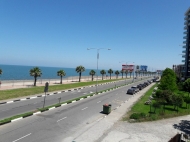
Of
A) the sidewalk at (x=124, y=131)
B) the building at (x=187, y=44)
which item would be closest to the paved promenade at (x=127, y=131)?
the sidewalk at (x=124, y=131)

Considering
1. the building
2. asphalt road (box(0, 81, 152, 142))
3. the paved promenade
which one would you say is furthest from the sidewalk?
the building

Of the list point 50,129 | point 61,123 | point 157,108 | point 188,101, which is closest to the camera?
point 50,129

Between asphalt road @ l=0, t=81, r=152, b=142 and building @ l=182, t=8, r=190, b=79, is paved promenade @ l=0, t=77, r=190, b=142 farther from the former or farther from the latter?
building @ l=182, t=8, r=190, b=79

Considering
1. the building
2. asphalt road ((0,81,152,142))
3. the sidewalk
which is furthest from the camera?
the building

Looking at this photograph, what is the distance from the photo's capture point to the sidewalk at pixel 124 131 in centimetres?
1148

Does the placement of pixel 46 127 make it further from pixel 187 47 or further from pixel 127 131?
pixel 187 47

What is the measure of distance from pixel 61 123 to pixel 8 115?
534 centimetres

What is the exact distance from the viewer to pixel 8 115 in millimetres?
15766

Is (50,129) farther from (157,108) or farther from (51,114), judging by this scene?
(157,108)

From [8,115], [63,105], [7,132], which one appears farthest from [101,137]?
[63,105]

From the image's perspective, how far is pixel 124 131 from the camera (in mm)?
12945

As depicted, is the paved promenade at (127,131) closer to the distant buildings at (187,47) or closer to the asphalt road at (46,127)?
the asphalt road at (46,127)

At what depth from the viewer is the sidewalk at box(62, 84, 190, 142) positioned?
1148 centimetres

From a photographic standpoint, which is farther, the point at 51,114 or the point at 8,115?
the point at 51,114
